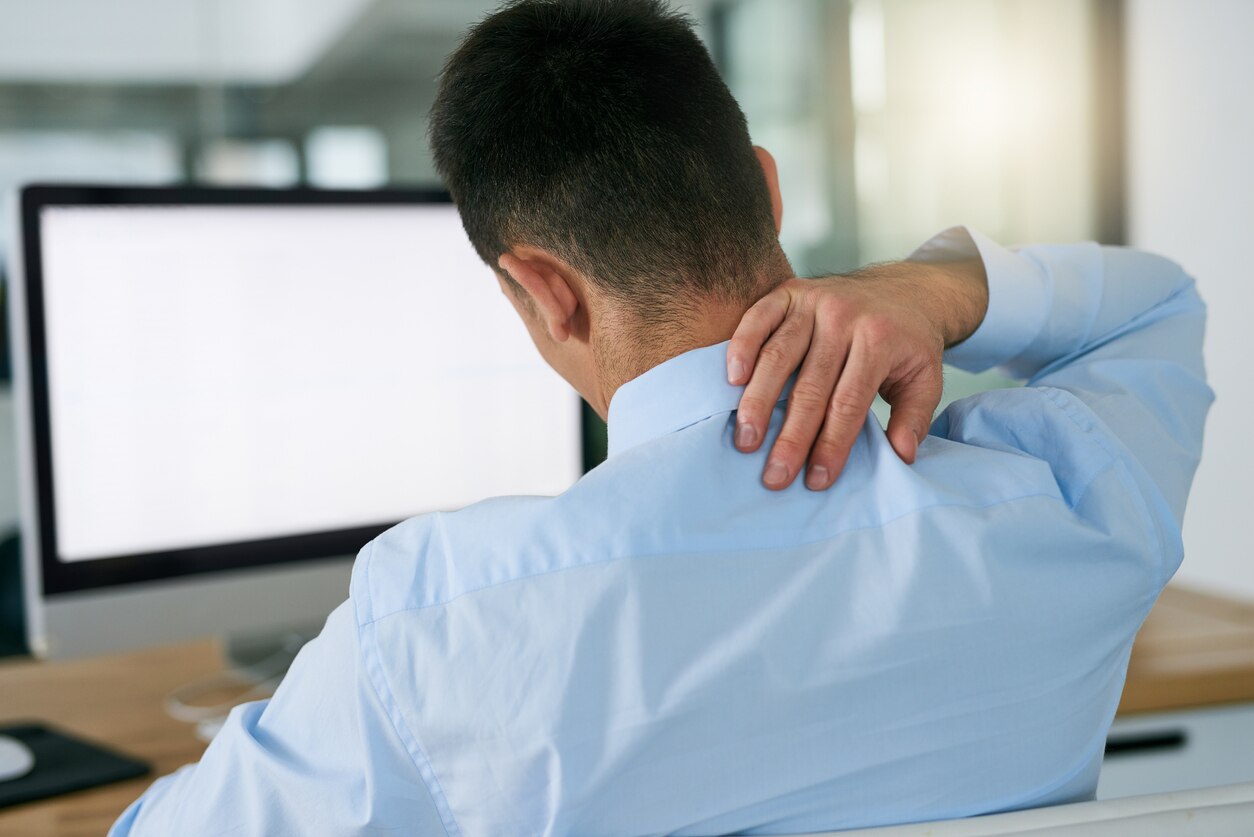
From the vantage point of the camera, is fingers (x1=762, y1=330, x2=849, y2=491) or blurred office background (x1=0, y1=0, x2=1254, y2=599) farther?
blurred office background (x1=0, y1=0, x2=1254, y2=599)

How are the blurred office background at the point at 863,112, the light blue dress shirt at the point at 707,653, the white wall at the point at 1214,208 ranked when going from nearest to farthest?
the light blue dress shirt at the point at 707,653 < the blurred office background at the point at 863,112 < the white wall at the point at 1214,208

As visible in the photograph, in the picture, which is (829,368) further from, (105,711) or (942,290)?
(105,711)

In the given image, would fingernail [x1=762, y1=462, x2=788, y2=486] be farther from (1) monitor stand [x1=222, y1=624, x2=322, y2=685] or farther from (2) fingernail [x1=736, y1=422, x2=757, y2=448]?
(1) monitor stand [x1=222, y1=624, x2=322, y2=685]

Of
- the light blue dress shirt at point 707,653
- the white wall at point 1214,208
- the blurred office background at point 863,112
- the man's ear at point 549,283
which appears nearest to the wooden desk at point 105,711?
the light blue dress shirt at point 707,653

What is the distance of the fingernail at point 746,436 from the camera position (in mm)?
657

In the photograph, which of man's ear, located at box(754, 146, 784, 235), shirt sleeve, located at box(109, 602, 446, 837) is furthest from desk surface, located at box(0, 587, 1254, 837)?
man's ear, located at box(754, 146, 784, 235)

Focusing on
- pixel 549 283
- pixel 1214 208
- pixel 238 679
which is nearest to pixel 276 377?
pixel 238 679

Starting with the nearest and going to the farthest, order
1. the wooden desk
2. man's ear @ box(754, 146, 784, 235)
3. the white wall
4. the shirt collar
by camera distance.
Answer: the shirt collar
man's ear @ box(754, 146, 784, 235)
the wooden desk
the white wall

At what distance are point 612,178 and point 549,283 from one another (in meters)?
0.08

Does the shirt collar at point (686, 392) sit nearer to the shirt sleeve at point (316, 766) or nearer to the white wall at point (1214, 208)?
the shirt sleeve at point (316, 766)

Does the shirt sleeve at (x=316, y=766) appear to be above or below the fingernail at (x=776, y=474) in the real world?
below

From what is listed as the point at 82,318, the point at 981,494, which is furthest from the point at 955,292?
the point at 82,318

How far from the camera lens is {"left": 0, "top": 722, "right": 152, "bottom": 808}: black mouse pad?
3.16ft

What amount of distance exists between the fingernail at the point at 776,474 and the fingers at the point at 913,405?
3.2 inches
